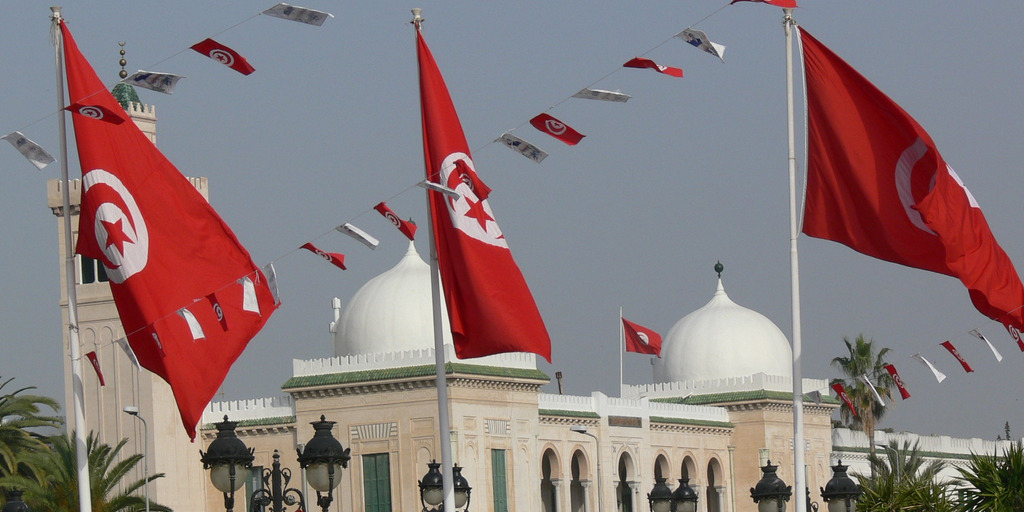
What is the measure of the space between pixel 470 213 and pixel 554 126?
140 centimetres

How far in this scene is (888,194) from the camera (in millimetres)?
18500

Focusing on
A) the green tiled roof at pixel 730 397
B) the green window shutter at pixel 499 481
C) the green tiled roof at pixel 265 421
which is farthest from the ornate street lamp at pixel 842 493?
the green tiled roof at pixel 730 397

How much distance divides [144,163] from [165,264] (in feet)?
3.08

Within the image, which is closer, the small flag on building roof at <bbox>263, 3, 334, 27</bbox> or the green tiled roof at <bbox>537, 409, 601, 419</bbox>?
the small flag on building roof at <bbox>263, 3, 334, 27</bbox>

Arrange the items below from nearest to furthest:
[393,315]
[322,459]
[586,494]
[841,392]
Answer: [322,459], [841,392], [393,315], [586,494]

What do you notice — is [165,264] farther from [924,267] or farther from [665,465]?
[665,465]

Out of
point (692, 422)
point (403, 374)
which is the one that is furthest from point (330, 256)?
point (692, 422)

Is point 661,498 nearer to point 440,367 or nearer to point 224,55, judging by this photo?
point 440,367

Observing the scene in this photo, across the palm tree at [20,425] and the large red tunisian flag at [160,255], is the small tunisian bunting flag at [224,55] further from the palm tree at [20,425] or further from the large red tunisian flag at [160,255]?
the palm tree at [20,425]

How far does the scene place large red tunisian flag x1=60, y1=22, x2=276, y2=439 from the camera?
16.6 meters

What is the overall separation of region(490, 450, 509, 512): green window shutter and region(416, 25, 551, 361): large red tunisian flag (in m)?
30.2

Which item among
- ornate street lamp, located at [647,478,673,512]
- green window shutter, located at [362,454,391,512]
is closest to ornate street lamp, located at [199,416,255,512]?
ornate street lamp, located at [647,478,673,512]

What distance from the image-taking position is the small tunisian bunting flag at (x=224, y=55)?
16578 mm

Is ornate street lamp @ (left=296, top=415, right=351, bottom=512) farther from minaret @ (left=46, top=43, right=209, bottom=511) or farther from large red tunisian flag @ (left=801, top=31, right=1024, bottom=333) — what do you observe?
minaret @ (left=46, top=43, right=209, bottom=511)
